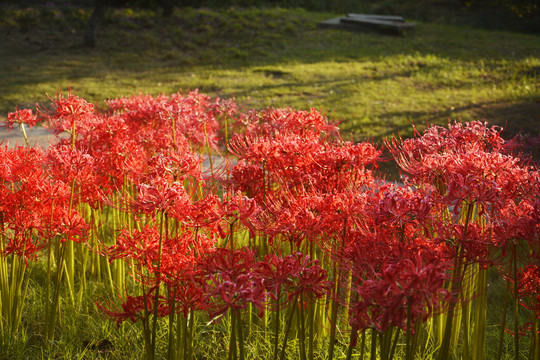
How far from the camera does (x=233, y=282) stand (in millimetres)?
1752

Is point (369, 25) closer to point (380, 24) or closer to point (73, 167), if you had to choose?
point (380, 24)

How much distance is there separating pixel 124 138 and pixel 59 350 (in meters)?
1.28

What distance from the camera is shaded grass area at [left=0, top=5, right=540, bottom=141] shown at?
34.0 ft

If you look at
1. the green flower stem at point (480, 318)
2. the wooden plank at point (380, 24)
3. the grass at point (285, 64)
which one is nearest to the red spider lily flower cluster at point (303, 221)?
the green flower stem at point (480, 318)

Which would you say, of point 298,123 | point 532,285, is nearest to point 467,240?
point 532,285

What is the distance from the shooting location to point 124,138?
3473 mm

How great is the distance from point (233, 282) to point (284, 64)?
12948 millimetres

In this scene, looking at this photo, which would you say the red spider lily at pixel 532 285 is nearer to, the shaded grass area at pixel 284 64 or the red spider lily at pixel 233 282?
the red spider lily at pixel 233 282

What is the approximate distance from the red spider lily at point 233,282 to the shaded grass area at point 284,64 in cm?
595

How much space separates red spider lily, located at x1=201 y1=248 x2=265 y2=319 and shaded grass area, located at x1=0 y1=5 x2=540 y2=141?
5951mm

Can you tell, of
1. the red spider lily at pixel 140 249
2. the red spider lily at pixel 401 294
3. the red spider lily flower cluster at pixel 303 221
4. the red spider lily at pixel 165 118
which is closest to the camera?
the red spider lily at pixel 401 294

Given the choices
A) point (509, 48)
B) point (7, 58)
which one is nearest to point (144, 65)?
point (7, 58)

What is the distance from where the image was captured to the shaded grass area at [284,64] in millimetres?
10352

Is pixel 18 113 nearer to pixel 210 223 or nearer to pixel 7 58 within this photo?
pixel 210 223
